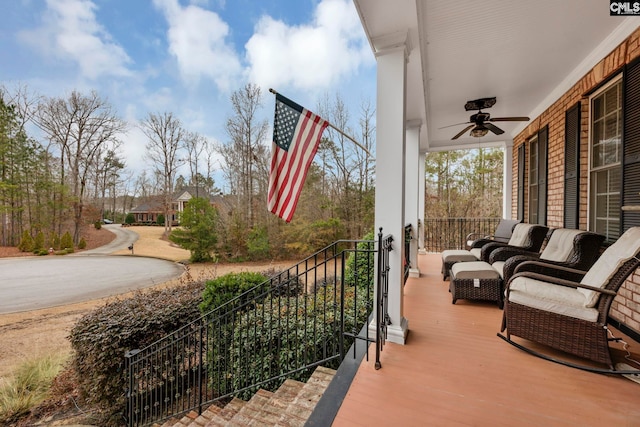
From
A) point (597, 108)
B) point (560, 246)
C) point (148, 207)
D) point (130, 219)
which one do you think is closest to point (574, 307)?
point (560, 246)

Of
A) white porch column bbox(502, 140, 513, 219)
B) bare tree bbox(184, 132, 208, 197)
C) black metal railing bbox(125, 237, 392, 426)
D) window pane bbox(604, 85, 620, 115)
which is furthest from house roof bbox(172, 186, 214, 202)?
window pane bbox(604, 85, 620, 115)

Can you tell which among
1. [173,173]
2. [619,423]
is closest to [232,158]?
[173,173]

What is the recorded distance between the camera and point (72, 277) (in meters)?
9.22

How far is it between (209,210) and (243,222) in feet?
5.30

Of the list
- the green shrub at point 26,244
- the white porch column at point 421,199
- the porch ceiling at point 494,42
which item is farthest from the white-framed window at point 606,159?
the green shrub at point 26,244

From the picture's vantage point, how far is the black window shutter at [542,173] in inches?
169

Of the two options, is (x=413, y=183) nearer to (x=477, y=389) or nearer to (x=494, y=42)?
(x=494, y=42)

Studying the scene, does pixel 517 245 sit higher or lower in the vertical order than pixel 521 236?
lower

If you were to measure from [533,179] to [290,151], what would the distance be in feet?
17.0

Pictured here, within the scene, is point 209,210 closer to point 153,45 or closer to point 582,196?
point 153,45

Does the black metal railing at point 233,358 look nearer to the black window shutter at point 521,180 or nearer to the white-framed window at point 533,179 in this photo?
the white-framed window at point 533,179

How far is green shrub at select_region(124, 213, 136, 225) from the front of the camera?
809 inches

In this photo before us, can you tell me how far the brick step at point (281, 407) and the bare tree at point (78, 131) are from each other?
654 inches

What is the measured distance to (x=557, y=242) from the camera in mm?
3035
